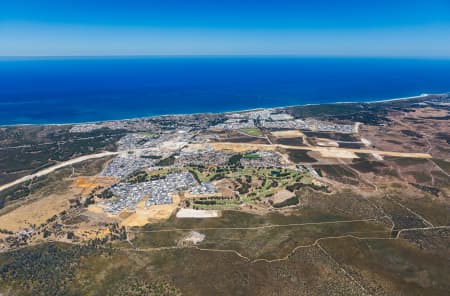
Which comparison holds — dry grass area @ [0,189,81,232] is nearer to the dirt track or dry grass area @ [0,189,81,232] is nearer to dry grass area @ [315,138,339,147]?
the dirt track

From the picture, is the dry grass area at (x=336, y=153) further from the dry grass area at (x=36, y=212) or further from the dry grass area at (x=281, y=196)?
the dry grass area at (x=36, y=212)

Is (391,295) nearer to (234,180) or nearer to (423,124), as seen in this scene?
(234,180)

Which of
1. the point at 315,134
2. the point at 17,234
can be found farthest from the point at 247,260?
the point at 315,134

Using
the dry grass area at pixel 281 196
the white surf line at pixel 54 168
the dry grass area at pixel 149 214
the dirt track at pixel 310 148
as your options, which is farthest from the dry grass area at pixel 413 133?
the white surf line at pixel 54 168

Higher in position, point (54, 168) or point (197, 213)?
point (54, 168)

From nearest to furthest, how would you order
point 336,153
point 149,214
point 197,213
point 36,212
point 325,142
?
point 149,214 < point 197,213 < point 36,212 < point 336,153 < point 325,142

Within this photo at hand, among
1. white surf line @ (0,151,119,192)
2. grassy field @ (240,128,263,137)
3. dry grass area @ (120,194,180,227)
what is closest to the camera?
dry grass area @ (120,194,180,227)

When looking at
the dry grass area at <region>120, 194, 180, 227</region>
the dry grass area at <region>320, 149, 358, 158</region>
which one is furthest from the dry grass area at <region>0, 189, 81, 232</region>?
the dry grass area at <region>320, 149, 358, 158</region>

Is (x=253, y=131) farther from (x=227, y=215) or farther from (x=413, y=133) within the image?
(x=227, y=215)

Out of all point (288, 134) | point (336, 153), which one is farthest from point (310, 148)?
point (288, 134)

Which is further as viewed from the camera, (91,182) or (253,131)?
(253,131)

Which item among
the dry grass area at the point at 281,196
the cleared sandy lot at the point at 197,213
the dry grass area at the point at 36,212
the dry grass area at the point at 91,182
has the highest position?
the dry grass area at the point at 91,182
